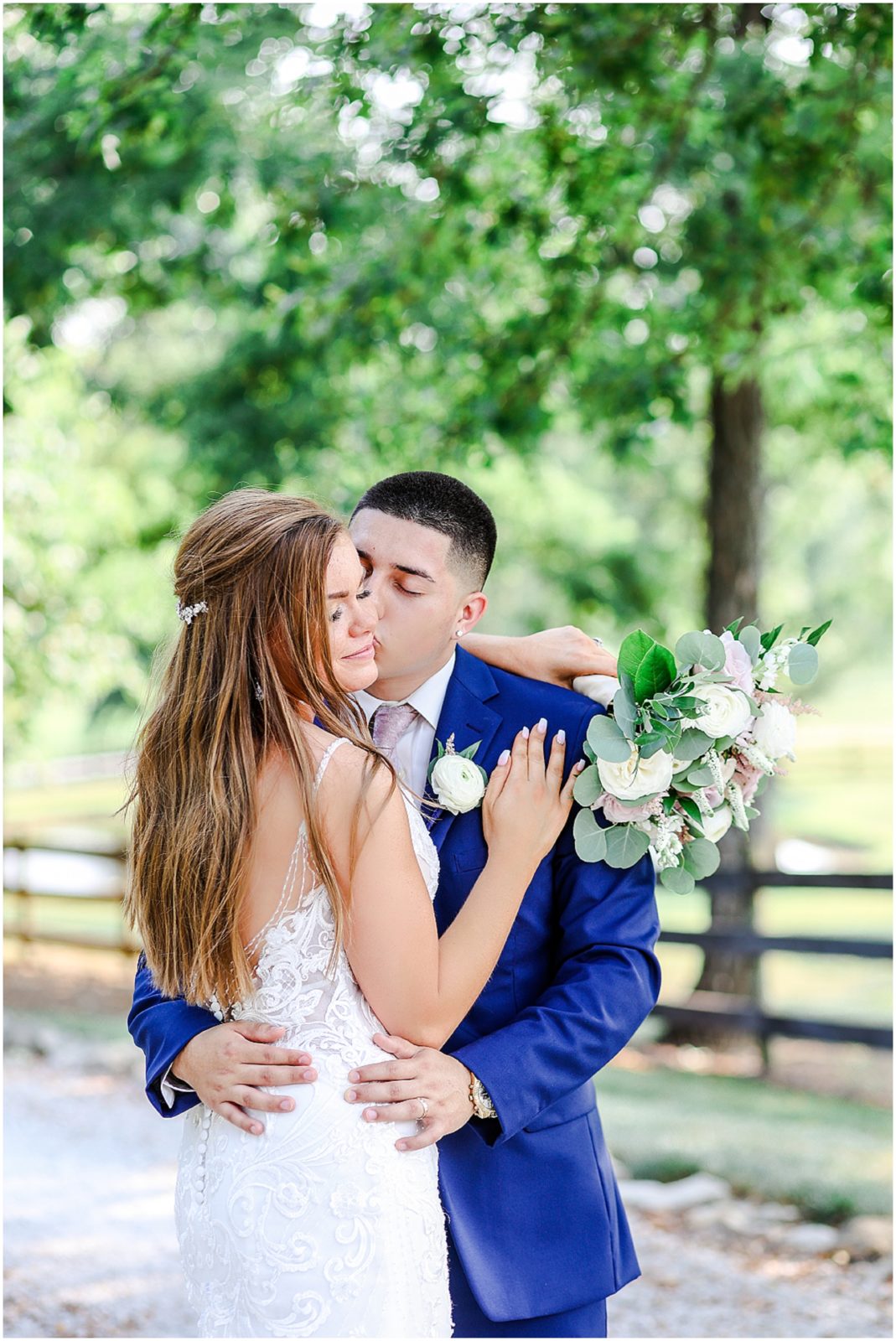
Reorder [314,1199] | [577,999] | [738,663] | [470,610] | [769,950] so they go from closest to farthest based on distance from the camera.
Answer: [314,1199], [577,999], [738,663], [470,610], [769,950]

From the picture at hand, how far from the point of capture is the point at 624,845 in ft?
8.59

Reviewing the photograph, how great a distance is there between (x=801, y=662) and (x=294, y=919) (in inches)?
45.1

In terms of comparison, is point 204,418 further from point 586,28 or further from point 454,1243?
point 454,1243

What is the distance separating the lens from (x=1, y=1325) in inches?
203

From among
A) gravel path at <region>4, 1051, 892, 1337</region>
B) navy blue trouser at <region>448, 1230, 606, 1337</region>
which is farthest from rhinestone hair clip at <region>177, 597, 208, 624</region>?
gravel path at <region>4, 1051, 892, 1337</region>

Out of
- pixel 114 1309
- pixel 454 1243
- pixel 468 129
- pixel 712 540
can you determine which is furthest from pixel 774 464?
pixel 454 1243

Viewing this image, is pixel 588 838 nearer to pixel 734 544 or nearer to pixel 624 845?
pixel 624 845

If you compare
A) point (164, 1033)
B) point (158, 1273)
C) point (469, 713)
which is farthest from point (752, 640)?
point (158, 1273)

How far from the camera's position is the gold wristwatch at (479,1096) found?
2.45 m

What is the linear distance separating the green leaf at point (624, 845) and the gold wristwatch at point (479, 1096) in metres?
0.50

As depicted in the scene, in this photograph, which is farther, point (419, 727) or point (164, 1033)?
point (419, 727)

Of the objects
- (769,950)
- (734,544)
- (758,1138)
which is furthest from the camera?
(734,544)

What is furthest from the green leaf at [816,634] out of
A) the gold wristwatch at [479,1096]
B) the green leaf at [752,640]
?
the gold wristwatch at [479,1096]

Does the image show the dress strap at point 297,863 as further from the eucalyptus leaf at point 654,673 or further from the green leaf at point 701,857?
the green leaf at point 701,857
